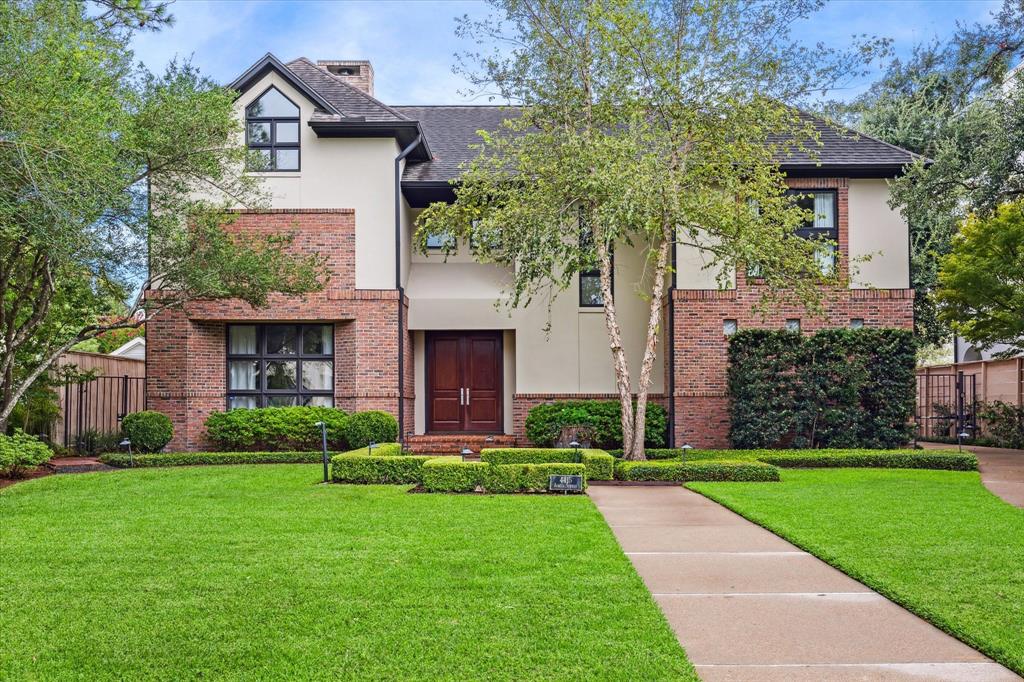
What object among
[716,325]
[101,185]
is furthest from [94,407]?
[716,325]

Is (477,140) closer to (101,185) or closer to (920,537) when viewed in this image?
(101,185)

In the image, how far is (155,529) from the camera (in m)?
8.32

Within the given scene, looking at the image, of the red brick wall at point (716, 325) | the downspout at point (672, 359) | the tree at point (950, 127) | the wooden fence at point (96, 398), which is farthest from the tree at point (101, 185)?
the tree at point (950, 127)

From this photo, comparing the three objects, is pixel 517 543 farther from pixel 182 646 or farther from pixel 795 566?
pixel 182 646

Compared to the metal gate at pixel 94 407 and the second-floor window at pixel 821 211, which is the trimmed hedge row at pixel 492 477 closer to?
the metal gate at pixel 94 407

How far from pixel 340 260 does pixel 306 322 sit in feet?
4.94

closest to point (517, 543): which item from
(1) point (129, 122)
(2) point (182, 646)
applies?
(2) point (182, 646)

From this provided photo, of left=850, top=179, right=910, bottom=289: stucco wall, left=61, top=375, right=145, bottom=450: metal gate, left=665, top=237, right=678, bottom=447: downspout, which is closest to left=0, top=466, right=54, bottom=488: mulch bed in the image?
left=61, top=375, right=145, bottom=450: metal gate

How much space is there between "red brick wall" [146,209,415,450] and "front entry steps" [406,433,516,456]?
1063mm

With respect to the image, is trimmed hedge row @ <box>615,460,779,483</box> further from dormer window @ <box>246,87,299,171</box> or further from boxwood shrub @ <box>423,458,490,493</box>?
dormer window @ <box>246,87,299,171</box>

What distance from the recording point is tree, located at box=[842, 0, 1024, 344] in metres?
10.8

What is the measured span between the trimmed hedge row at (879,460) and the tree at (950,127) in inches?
175

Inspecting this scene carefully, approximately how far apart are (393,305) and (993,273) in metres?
12.4

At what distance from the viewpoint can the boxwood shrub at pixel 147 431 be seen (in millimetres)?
15938
